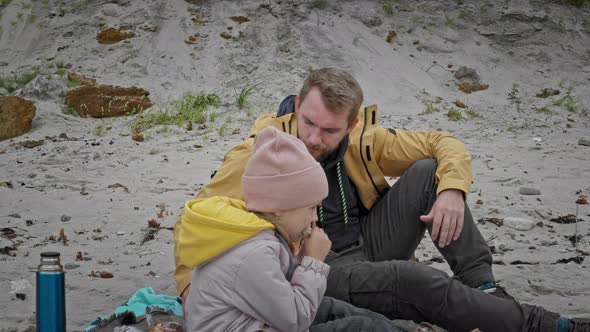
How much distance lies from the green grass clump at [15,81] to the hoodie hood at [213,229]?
808 centimetres

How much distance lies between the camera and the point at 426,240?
4.86m

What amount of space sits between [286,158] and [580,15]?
1041cm

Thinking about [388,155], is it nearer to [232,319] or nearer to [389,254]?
[389,254]

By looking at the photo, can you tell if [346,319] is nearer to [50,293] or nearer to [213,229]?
[213,229]

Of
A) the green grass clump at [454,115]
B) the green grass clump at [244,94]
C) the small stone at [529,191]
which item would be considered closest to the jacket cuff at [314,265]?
the small stone at [529,191]

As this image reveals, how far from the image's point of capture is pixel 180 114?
8328 millimetres

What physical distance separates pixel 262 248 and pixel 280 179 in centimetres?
25

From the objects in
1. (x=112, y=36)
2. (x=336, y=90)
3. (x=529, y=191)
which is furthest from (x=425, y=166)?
(x=112, y=36)

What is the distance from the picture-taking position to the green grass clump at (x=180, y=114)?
8086mm

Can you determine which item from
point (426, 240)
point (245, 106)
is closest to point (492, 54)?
point (245, 106)

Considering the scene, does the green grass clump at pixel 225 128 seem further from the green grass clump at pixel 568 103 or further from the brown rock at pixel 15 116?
the green grass clump at pixel 568 103

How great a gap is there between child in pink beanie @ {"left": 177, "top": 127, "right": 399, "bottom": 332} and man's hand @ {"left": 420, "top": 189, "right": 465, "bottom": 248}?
2.60 feet

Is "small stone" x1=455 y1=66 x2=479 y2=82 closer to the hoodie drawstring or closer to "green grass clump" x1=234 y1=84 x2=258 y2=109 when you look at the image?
"green grass clump" x1=234 y1=84 x2=258 y2=109

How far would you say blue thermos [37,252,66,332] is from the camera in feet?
8.02
